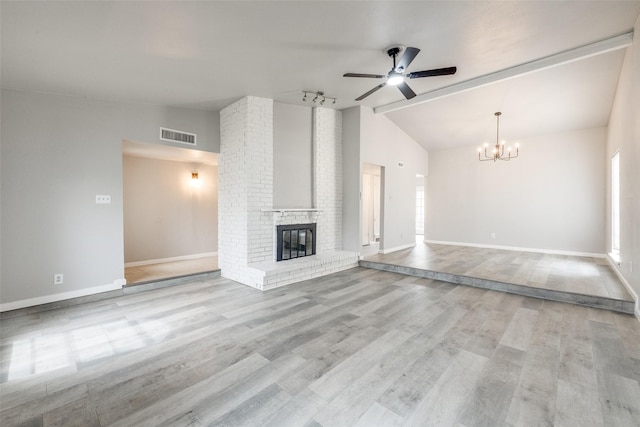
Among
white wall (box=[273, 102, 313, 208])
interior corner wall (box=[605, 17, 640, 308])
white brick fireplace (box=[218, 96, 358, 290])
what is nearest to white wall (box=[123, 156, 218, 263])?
white brick fireplace (box=[218, 96, 358, 290])

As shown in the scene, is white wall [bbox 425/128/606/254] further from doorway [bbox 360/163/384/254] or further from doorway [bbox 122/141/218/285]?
doorway [bbox 122/141/218/285]

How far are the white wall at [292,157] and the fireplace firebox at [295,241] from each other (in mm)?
475

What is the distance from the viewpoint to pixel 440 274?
Result: 16.3 ft

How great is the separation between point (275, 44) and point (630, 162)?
4820 mm

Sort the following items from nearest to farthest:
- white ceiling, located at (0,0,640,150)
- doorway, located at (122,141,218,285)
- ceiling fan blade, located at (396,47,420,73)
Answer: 1. white ceiling, located at (0,0,640,150)
2. ceiling fan blade, located at (396,47,420,73)
3. doorway, located at (122,141,218,285)

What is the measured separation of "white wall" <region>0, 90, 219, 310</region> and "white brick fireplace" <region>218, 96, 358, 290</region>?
1.42m

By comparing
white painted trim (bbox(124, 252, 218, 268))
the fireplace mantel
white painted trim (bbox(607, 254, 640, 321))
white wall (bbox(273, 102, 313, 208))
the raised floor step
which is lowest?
the raised floor step

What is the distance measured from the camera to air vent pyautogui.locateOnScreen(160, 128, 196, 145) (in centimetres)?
463

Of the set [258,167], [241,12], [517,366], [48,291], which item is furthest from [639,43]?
[48,291]

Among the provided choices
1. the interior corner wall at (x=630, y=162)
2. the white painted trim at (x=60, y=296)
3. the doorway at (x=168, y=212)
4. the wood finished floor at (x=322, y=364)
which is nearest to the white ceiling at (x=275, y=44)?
the interior corner wall at (x=630, y=162)

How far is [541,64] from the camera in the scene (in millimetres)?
3971

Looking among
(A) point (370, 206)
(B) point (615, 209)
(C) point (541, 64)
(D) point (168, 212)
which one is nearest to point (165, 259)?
(D) point (168, 212)

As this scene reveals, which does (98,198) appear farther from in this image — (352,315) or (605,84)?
(605,84)

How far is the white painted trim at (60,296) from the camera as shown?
348cm
